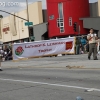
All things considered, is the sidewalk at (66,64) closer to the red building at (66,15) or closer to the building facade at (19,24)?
the red building at (66,15)

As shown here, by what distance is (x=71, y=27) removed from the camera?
51.9 metres

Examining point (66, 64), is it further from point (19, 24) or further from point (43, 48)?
point (19, 24)

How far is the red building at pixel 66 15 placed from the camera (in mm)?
51719

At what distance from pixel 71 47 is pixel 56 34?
993 inches

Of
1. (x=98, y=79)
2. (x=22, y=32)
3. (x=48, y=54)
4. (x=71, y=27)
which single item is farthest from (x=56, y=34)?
(x=98, y=79)

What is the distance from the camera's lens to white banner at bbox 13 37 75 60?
28055 millimetres

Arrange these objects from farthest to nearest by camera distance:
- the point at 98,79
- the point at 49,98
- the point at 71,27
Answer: the point at 71,27, the point at 98,79, the point at 49,98

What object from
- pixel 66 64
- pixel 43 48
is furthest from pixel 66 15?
pixel 66 64

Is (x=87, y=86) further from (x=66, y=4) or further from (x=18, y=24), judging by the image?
(x=18, y=24)

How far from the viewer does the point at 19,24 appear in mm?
66125

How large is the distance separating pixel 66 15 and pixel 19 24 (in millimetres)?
16618

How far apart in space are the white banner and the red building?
22.6 metres

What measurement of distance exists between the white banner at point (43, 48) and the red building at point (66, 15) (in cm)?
2263

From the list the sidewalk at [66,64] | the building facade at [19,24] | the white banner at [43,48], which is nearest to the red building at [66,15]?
the building facade at [19,24]
